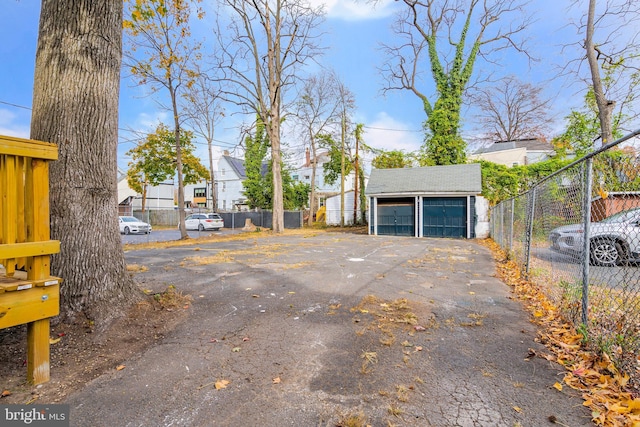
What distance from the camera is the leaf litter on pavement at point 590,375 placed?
1812 mm

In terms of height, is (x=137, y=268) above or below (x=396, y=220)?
below

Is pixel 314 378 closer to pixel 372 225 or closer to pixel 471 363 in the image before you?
pixel 471 363

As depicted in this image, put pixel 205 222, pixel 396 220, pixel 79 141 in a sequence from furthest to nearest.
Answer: pixel 205 222 → pixel 396 220 → pixel 79 141

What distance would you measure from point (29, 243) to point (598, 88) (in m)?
19.1

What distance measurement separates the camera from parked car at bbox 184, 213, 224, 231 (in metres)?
23.9

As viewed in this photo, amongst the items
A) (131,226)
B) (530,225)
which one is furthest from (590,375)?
(131,226)

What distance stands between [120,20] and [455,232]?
1626cm

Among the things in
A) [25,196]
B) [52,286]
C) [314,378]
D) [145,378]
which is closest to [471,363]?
[314,378]

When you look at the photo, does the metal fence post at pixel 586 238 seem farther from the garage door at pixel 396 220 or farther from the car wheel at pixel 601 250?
the garage door at pixel 396 220

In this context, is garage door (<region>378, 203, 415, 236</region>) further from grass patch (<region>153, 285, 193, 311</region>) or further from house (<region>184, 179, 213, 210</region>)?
house (<region>184, 179, 213, 210</region>)

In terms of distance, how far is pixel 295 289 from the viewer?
15.9 ft

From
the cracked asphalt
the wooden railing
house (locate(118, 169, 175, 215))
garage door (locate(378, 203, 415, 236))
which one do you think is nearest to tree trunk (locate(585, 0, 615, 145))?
garage door (locate(378, 203, 415, 236))

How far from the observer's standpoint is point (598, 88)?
13164 mm

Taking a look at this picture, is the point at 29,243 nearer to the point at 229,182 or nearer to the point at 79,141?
the point at 79,141
